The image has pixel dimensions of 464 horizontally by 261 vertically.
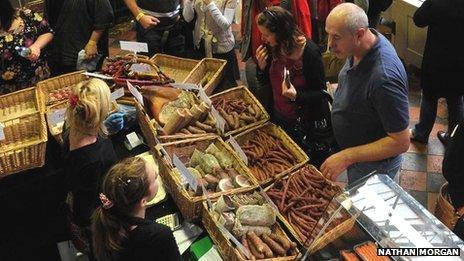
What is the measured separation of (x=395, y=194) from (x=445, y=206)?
4.36 feet

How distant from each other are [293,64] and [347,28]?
2.58ft

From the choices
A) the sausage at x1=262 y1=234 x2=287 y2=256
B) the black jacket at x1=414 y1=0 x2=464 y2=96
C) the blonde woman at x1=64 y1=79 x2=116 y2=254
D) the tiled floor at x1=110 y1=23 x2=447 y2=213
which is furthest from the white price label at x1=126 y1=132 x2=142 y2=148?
the black jacket at x1=414 y1=0 x2=464 y2=96

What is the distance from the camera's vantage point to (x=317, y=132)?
3.77m

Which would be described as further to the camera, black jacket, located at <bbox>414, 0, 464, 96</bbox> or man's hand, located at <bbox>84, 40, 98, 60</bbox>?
man's hand, located at <bbox>84, 40, 98, 60</bbox>

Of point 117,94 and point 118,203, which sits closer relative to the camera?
point 118,203

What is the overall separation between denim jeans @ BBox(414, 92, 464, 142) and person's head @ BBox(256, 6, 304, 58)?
209 cm

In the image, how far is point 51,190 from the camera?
12.1ft

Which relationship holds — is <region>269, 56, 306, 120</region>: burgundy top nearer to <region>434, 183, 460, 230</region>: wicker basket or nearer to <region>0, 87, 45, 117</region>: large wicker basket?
<region>434, 183, 460, 230</region>: wicker basket

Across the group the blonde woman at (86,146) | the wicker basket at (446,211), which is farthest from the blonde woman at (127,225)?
the wicker basket at (446,211)

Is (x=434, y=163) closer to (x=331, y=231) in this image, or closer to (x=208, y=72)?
(x=208, y=72)

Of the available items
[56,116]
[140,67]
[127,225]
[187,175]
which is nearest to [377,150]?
[187,175]

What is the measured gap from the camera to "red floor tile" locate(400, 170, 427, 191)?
477 cm

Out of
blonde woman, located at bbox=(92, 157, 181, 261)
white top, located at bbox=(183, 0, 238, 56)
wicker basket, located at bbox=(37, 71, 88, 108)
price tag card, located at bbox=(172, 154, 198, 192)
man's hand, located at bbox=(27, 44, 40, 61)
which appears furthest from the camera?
white top, located at bbox=(183, 0, 238, 56)

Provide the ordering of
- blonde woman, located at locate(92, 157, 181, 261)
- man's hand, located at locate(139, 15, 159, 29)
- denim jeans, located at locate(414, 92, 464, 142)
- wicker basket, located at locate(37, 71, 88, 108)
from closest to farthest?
blonde woman, located at locate(92, 157, 181, 261), wicker basket, located at locate(37, 71, 88, 108), man's hand, located at locate(139, 15, 159, 29), denim jeans, located at locate(414, 92, 464, 142)
